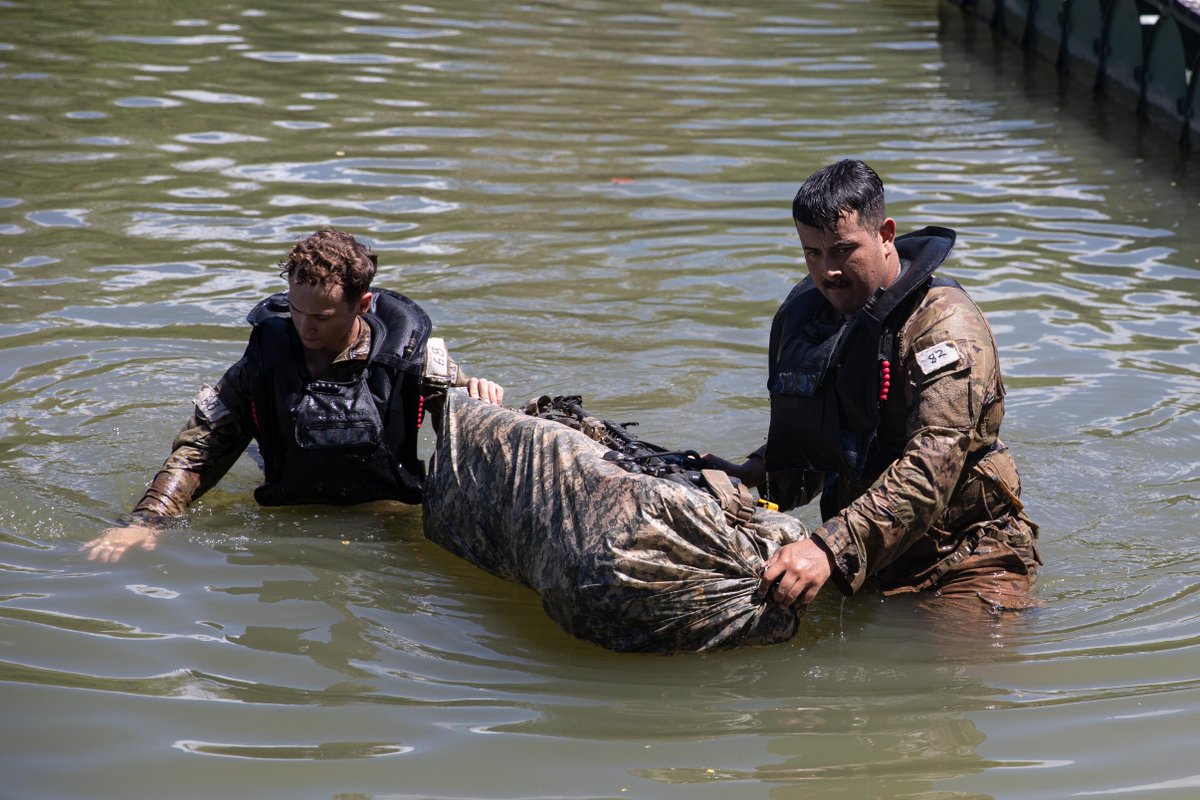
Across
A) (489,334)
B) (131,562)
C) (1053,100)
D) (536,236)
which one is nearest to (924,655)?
(131,562)

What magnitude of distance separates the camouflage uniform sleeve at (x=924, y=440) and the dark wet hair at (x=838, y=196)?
392 mm

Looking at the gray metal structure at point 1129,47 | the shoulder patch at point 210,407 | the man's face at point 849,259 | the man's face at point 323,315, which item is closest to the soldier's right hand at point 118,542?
the shoulder patch at point 210,407

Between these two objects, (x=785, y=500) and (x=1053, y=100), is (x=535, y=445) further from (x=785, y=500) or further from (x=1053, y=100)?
(x=1053, y=100)

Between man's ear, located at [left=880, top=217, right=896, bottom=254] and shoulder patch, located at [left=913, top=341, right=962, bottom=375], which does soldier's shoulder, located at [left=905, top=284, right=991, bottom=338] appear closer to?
shoulder patch, located at [left=913, top=341, right=962, bottom=375]

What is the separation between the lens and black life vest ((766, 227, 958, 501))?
15.2 ft

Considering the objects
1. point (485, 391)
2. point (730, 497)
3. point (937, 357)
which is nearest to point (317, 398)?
point (485, 391)

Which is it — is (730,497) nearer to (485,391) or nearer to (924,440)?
(924,440)

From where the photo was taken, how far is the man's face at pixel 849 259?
15.0 ft

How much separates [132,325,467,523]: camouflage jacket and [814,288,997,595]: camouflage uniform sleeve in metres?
1.76

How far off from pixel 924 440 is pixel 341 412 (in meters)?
2.12

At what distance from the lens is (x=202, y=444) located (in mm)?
5309

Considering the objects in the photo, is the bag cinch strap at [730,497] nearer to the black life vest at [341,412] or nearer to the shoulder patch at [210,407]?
the black life vest at [341,412]

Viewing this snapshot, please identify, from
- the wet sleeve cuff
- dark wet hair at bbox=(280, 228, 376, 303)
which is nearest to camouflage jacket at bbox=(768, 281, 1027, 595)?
the wet sleeve cuff

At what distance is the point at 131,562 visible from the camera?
517 centimetres
